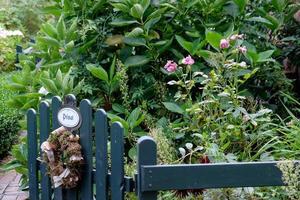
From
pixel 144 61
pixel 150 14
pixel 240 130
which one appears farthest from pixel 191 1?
pixel 240 130

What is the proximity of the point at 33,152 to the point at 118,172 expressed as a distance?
68 centimetres

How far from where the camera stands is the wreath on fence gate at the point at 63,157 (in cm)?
246

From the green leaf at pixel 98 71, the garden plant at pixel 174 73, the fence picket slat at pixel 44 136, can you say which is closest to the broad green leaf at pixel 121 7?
the garden plant at pixel 174 73

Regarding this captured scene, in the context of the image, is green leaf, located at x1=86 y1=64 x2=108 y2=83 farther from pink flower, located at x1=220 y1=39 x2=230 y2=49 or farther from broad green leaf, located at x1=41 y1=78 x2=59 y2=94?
pink flower, located at x1=220 y1=39 x2=230 y2=49

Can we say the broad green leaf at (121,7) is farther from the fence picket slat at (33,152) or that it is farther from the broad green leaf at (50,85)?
the fence picket slat at (33,152)

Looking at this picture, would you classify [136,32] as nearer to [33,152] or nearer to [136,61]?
[136,61]

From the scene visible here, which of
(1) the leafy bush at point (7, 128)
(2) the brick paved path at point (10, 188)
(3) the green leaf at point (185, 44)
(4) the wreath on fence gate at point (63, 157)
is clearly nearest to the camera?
(4) the wreath on fence gate at point (63, 157)

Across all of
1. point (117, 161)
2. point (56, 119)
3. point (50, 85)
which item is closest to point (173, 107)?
point (50, 85)

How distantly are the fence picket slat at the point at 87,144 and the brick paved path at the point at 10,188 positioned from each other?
2.23 meters

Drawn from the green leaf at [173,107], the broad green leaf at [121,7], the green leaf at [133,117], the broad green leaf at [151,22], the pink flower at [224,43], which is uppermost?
the broad green leaf at [121,7]

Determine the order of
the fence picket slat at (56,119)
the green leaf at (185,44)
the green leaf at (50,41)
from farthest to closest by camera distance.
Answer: the green leaf at (50,41)
the green leaf at (185,44)
the fence picket slat at (56,119)

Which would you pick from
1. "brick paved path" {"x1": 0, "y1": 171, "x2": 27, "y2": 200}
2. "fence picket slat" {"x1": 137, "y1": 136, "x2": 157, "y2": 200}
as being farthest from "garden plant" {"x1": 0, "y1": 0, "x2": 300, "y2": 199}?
"brick paved path" {"x1": 0, "y1": 171, "x2": 27, "y2": 200}

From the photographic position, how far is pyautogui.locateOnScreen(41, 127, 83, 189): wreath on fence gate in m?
2.46

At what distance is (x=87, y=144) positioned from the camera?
8.14 feet
